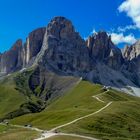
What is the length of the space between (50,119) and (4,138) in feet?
250

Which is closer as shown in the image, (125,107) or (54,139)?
(54,139)

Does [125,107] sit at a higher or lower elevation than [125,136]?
higher

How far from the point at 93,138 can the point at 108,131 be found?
23.6 m

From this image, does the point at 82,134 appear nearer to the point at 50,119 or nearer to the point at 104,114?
the point at 104,114

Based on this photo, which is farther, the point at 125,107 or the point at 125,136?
the point at 125,107

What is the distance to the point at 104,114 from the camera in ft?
512

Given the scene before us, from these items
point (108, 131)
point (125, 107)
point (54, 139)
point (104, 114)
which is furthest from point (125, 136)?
point (125, 107)

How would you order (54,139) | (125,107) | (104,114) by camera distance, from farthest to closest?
(125,107) → (104,114) → (54,139)

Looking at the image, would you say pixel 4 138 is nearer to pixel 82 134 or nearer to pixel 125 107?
pixel 82 134

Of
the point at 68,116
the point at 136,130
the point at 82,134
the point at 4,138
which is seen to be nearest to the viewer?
the point at 4,138

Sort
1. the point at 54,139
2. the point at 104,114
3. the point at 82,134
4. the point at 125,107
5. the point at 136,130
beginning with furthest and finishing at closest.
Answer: the point at 125,107
the point at 104,114
the point at 136,130
the point at 82,134
the point at 54,139

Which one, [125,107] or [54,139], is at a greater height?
[125,107]

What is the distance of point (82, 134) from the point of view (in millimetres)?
114000

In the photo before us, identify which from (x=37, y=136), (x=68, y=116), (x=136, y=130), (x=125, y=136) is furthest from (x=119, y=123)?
(x=37, y=136)
